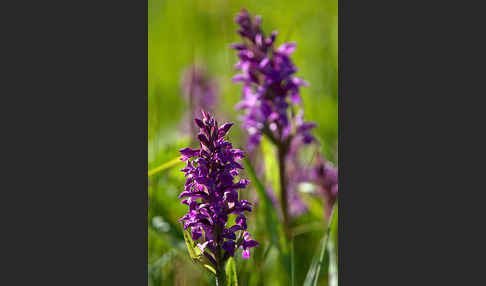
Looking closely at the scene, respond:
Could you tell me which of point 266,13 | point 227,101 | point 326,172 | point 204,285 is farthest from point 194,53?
point 204,285

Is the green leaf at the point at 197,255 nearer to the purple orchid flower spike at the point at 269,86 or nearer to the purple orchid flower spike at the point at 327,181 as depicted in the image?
the purple orchid flower spike at the point at 269,86

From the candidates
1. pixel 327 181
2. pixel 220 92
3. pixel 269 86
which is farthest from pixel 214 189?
pixel 220 92

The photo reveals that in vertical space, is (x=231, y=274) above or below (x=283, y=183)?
below

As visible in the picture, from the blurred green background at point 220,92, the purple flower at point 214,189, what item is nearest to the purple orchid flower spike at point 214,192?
the purple flower at point 214,189

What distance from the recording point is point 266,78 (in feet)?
10.4

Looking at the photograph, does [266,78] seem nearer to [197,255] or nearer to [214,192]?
[214,192]

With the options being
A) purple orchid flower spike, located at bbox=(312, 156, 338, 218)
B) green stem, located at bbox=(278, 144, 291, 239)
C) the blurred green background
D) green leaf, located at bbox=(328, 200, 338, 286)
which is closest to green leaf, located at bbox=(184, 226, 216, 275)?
the blurred green background

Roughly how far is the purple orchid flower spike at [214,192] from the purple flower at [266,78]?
1079 mm

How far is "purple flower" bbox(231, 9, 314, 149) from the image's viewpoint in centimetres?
317

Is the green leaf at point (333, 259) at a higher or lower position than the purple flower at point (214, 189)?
lower

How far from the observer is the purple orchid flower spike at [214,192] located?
6.96 ft

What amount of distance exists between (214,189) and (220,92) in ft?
11.8

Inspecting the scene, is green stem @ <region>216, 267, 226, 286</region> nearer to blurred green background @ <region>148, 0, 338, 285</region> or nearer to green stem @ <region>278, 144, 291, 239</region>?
Answer: blurred green background @ <region>148, 0, 338, 285</region>

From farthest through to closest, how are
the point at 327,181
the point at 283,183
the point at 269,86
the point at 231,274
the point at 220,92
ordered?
the point at 220,92, the point at 327,181, the point at 283,183, the point at 269,86, the point at 231,274
